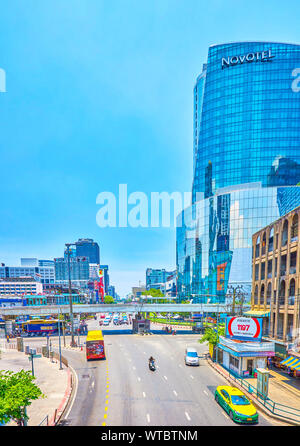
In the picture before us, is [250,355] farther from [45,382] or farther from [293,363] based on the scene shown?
[45,382]

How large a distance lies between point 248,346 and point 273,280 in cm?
980

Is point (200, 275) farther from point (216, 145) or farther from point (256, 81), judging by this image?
point (256, 81)

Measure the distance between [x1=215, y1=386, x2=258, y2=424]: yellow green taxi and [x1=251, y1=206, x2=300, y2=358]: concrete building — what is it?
10493 mm

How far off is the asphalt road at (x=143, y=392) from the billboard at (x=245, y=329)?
190 inches

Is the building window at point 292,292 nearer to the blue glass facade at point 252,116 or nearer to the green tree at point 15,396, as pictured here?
the green tree at point 15,396

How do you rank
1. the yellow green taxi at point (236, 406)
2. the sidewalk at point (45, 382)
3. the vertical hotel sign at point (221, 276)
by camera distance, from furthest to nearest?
the vertical hotel sign at point (221, 276) → the sidewalk at point (45, 382) → the yellow green taxi at point (236, 406)

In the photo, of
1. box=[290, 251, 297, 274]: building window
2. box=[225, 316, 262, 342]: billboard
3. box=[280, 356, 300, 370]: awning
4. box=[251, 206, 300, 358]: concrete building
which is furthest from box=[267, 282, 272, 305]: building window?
box=[280, 356, 300, 370]: awning

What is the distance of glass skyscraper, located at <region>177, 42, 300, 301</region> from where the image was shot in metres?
86.9

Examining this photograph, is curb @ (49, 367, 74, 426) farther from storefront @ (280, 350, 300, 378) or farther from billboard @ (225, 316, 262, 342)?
storefront @ (280, 350, 300, 378)

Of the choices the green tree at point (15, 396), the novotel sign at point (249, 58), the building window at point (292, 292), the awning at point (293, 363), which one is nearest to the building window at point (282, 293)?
the building window at point (292, 292)

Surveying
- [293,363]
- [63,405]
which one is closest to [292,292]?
[293,363]

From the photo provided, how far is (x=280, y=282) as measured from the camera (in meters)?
31.5

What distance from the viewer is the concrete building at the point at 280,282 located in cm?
2842

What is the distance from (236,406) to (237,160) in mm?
101800
